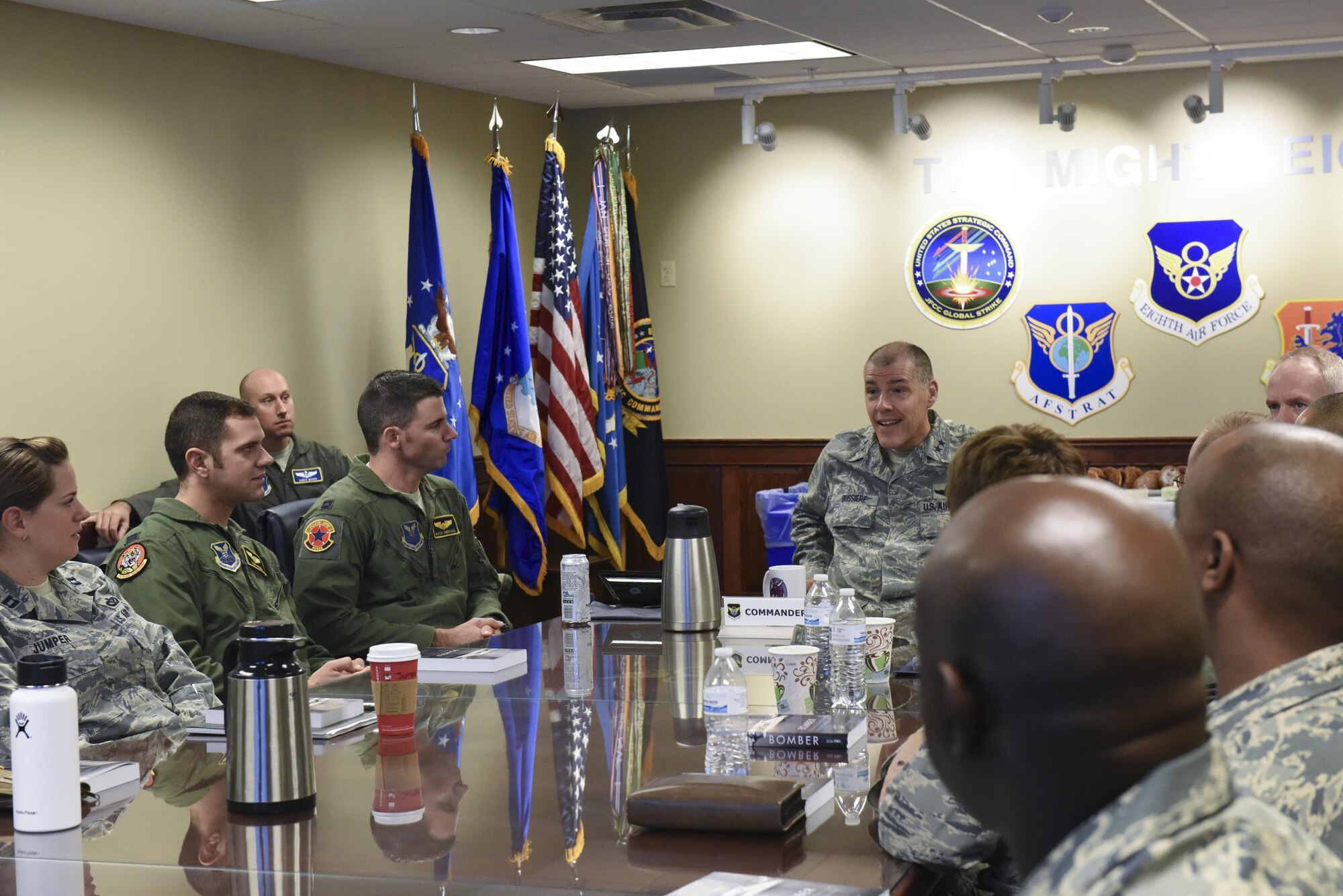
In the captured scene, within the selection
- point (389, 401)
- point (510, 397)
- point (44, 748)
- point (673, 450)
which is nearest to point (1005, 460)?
point (44, 748)

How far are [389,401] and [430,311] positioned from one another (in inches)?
74.5

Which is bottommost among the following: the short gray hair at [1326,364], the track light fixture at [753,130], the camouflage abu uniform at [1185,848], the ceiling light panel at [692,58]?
Answer: the camouflage abu uniform at [1185,848]

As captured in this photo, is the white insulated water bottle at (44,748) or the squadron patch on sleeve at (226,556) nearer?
the white insulated water bottle at (44,748)

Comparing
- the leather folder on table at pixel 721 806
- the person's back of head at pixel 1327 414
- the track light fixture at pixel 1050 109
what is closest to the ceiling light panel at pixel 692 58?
the track light fixture at pixel 1050 109

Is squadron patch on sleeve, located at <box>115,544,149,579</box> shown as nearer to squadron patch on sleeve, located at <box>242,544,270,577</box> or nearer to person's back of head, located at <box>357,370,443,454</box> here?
squadron patch on sleeve, located at <box>242,544,270,577</box>

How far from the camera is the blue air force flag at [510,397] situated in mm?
6266

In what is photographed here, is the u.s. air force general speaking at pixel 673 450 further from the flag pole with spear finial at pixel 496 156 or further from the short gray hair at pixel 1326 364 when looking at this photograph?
the flag pole with spear finial at pixel 496 156

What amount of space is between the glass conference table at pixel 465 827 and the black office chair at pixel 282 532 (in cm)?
178

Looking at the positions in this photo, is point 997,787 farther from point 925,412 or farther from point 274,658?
point 925,412

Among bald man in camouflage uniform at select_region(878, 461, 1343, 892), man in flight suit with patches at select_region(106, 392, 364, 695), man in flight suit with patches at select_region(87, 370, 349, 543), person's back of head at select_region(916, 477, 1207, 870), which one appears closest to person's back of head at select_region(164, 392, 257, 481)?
man in flight suit with patches at select_region(106, 392, 364, 695)

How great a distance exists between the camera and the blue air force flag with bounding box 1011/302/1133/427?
22.1ft

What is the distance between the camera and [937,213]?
6.96 meters

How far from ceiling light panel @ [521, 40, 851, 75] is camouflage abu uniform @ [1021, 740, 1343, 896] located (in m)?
5.11

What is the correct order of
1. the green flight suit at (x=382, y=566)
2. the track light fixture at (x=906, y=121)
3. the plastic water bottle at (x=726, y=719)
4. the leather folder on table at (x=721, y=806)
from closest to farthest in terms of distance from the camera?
the leather folder on table at (x=721, y=806) → the plastic water bottle at (x=726, y=719) → the green flight suit at (x=382, y=566) → the track light fixture at (x=906, y=121)
